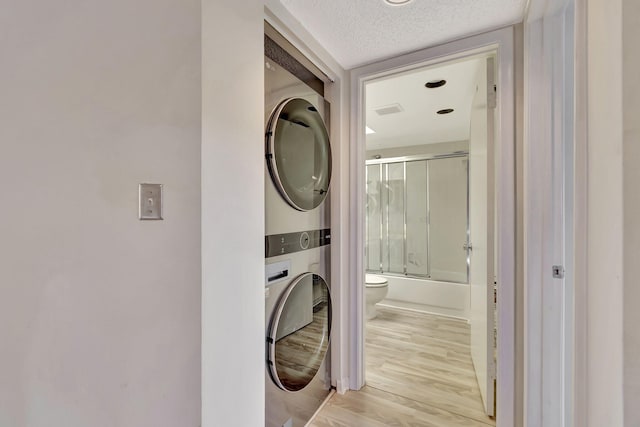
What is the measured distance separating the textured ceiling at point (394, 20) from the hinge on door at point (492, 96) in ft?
1.00

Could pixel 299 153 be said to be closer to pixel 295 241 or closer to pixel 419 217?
pixel 295 241

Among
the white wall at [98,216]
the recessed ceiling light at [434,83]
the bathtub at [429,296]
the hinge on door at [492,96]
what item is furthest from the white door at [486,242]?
the bathtub at [429,296]

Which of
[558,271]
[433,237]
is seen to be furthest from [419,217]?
[558,271]

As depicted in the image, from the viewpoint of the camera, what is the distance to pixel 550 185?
4.12 ft

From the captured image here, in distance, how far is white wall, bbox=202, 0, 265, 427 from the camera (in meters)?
0.95

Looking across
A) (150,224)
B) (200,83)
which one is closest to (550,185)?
(200,83)

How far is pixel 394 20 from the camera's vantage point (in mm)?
1378

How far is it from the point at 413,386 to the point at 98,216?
2089mm

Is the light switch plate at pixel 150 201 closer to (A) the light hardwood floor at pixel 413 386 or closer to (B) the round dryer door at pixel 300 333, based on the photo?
(B) the round dryer door at pixel 300 333

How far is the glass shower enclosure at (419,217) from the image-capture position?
3684 mm

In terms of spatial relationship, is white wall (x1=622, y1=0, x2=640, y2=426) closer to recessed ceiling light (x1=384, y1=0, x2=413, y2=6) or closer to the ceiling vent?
recessed ceiling light (x1=384, y1=0, x2=413, y2=6)

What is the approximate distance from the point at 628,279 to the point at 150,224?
1084mm

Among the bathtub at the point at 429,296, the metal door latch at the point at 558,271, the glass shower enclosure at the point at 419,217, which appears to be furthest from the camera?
the glass shower enclosure at the point at 419,217

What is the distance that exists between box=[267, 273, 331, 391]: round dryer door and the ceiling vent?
5.89 feet
